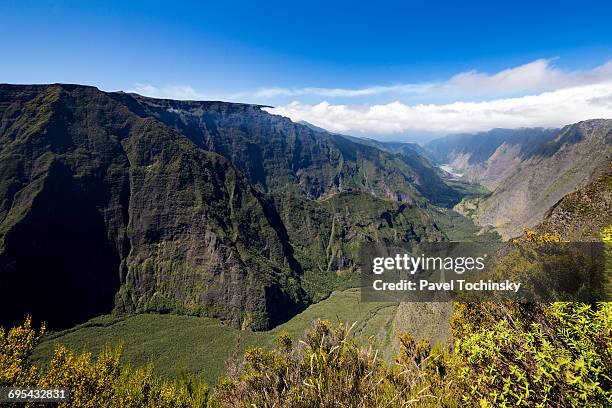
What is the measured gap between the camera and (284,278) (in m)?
190

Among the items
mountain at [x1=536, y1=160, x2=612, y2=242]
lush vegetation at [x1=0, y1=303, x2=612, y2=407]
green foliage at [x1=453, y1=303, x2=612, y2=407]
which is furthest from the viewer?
mountain at [x1=536, y1=160, x2=612, y2=242]

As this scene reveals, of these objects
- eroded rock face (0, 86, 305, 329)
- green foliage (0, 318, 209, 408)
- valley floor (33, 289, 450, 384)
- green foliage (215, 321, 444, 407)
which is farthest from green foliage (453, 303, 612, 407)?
eroded rock face (0, 86, 305, 329)

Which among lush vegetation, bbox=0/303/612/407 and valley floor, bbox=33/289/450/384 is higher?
lush vegetation, bbox=0/303/612/407

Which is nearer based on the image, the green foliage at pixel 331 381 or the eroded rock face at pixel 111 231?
the green foliage at pixel 331 381

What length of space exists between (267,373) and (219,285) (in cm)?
15971

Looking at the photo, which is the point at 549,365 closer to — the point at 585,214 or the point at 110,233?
the point at 585,214

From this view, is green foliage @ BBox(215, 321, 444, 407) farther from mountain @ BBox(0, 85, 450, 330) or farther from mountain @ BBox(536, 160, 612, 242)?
mountain @ BBox(0, 85, 450, 330)

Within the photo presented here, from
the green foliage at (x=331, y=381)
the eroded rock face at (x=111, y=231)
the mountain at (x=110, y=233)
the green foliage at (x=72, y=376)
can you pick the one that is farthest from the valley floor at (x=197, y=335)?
the green foliage at (x=331, y=381)

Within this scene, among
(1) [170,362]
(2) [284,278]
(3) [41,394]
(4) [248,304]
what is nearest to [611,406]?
(3) [41,394]

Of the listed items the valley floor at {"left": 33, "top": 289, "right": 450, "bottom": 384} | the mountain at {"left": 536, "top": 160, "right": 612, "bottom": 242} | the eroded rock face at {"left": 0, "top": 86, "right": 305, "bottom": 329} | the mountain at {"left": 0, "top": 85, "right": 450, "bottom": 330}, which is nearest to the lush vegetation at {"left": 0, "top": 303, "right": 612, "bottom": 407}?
the mountain at {"left": 536, "top": 160, "right": 612, "bottom": 242}

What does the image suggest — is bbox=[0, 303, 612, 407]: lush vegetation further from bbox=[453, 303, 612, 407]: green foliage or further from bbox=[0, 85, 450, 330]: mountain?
bbox=[0, 85, 450, 330]: mountain

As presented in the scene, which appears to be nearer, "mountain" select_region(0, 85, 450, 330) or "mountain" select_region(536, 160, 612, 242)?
"mountain" select_region(536, 160, 612, 242)

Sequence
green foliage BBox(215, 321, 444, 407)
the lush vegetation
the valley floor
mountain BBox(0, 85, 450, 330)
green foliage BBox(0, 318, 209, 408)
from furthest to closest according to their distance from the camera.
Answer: mountain BBox(0, 85, 450, 330) → the valley floor → green foliage BBox(0, 318, 209, 408) → the lush vegetation → green foliage BBox(215, 321, 444, 407)

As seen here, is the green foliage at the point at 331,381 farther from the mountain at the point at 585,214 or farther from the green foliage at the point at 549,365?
the mountain at the point at 585,214
